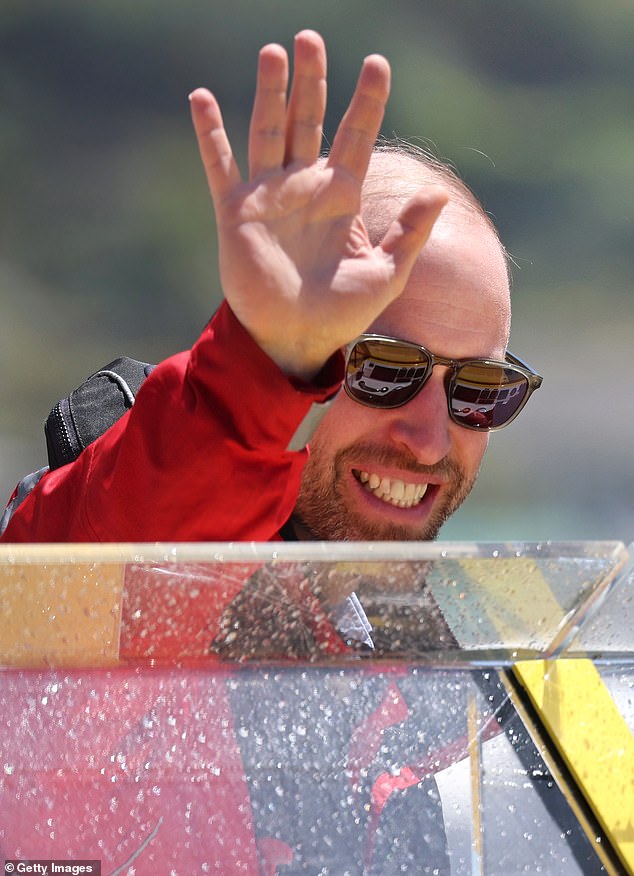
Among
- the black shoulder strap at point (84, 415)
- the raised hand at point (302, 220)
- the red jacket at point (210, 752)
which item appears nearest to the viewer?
the red jacket at point (210, 752)

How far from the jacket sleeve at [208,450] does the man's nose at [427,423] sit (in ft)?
1.35

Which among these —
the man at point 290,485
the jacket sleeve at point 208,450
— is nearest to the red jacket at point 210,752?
the man at point 290,485

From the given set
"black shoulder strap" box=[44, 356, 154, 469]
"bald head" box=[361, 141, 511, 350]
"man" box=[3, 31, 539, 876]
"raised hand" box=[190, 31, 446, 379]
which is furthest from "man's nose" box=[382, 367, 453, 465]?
"raised hand" box=[190, 31, 446, 379]

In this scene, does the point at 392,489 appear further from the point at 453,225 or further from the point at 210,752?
the point at 210,752

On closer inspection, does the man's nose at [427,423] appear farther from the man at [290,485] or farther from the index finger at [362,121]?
the index finger at [362,121]

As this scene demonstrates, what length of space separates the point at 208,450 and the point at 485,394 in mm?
531

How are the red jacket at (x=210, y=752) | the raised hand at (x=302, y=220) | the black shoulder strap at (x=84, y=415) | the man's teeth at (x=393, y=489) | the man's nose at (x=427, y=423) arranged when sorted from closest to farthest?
the red jacket at (x=210, y=752) < the raised hand at (x=302, y=220) < the black shoulder strap at (x=84, y=415) < the man's nose at (x=427, y=423) < the man's teeth at (x=393, y=489)

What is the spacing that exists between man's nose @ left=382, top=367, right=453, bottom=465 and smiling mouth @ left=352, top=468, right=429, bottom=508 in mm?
80

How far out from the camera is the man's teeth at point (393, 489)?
4.06ft

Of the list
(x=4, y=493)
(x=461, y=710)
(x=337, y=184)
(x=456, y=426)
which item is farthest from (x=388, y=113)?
(x=461, y=710)

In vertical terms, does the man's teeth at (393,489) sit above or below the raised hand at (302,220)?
below

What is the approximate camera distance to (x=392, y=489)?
1245 mm

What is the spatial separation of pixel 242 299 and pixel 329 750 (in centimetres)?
32

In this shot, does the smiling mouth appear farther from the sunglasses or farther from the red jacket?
the red jacket
